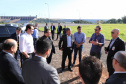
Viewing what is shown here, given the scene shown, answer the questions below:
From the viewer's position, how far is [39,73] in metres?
1.71

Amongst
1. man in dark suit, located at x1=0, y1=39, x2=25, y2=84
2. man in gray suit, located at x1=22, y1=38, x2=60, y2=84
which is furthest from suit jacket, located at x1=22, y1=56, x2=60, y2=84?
man in dark suit, located at x1=0, y1=39, x2=25, y2=84

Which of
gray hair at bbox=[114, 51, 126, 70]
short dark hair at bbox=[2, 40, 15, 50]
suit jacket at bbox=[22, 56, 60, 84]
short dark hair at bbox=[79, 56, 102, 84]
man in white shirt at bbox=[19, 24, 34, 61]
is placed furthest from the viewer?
man in white shirt at bbox=[19, 24, 34, 61]

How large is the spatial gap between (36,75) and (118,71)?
50.2 inches

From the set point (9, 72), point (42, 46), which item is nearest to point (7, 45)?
point (9, 72)

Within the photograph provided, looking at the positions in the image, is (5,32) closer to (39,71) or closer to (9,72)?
(9,72)

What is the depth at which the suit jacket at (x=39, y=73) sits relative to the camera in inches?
66.9

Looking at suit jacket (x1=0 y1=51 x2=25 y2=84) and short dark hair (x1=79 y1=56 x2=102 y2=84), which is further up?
short dark hair (x1=79 y1=56 x2=102 y2=84)

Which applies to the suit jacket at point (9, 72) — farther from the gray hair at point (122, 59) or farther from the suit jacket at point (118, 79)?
the gray hair at point (122, 59)

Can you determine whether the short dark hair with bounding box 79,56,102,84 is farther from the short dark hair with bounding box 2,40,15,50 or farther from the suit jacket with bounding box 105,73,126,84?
the short dark hair with bounding box 2,40,15,50

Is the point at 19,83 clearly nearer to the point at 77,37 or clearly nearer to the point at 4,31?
the point at 77,37

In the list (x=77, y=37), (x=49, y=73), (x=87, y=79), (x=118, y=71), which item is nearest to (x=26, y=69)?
(x=49, y=73)

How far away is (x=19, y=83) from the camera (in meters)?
2.15

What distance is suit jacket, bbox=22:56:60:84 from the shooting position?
5.58 feet

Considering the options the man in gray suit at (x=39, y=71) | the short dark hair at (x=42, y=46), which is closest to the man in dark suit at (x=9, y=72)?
the man in gray suit at (x=39, y=71)
